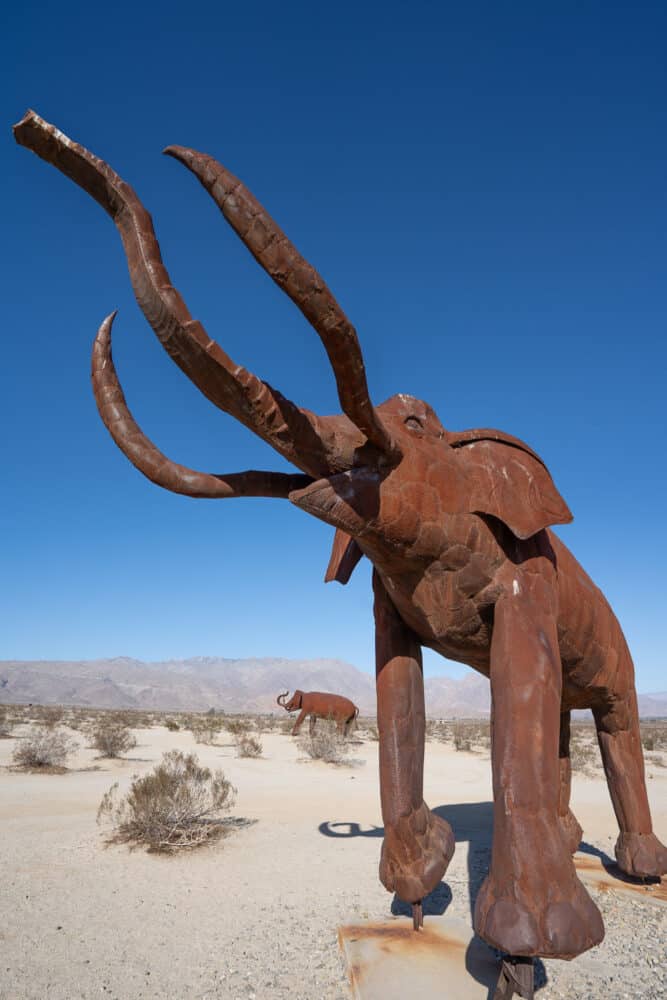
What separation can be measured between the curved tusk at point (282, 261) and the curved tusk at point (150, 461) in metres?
0.71

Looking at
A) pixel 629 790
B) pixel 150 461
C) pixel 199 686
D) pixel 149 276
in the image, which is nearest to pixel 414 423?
pixel 150 461

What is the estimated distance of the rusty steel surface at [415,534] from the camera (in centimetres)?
188

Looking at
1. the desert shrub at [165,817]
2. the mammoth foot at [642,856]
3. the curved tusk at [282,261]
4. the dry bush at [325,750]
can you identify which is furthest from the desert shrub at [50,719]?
the curved tusk at [282,261]

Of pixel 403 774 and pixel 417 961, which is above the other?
pixel 403 774

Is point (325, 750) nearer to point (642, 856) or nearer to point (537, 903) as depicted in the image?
point (642, 856)

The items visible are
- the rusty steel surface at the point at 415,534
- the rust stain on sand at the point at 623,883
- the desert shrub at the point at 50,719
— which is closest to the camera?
the rusty steel surface at the point at 415,534

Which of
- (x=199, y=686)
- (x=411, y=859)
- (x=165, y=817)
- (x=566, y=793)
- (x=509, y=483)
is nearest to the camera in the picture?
Answer: (x=509, y=483)

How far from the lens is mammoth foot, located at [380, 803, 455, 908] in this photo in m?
3.36

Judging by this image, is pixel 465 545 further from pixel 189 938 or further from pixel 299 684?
pixel 299 684

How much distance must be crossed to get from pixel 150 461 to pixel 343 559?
1464mm

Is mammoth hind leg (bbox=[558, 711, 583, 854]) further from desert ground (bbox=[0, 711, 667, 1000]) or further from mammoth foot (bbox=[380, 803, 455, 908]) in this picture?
mammoth foot (bbox=[380, 803, 455, 908])

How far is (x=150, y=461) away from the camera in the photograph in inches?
103

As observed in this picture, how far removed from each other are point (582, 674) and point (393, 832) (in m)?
1.76

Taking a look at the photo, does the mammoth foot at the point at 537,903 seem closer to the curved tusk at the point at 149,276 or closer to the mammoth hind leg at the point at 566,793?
the curved tusk at the point at 149,276
